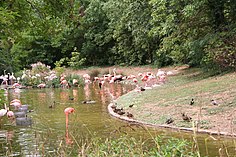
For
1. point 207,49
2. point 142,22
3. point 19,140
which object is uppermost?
point 142,22

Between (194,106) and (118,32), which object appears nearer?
(194,106)

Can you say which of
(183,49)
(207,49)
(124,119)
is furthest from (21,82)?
(124,119)

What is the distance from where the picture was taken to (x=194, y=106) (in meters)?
11.1

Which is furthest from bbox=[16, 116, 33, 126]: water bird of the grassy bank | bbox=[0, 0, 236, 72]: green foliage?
the grassy bank

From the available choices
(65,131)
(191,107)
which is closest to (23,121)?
(65,131)

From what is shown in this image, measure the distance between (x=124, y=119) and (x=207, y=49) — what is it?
630 cm

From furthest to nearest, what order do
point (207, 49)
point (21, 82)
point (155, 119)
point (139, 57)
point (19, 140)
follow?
point (139, 57), point (21, 82), point (207, 49), point (155, 119), point (19, 140)

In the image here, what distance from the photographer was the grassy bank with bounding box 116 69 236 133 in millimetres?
9625

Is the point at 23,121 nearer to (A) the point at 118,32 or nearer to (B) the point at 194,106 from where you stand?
(B) the point at 194,106

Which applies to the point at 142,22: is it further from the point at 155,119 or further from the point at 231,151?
the point at 231,151

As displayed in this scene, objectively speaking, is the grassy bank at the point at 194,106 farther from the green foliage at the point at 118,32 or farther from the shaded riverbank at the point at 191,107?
the green foliage at the point at 118,32

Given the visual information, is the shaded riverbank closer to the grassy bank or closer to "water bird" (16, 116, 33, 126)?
the grassy bank

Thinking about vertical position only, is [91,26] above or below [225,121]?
above

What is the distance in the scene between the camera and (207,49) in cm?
1622
